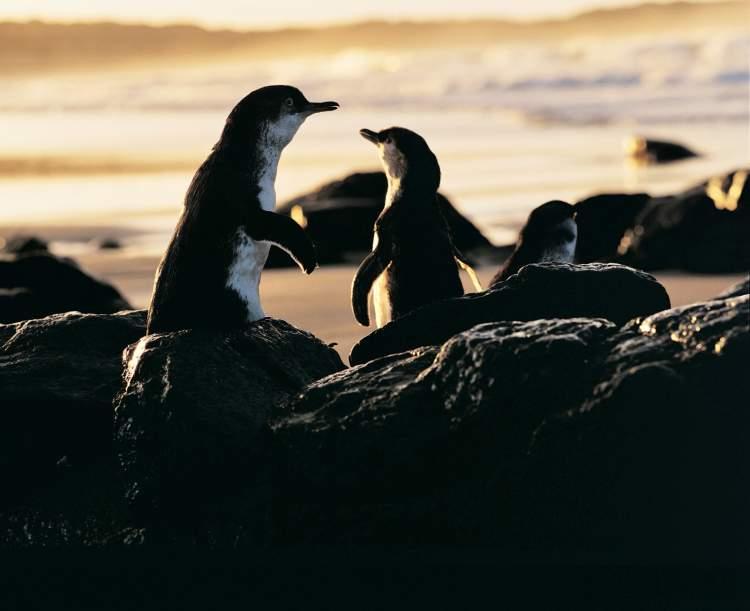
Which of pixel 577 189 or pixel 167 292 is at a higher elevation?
pixel 577 189

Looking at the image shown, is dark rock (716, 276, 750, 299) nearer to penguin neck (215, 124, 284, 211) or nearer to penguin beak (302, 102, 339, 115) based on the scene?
penguin beak (302, 102, 339, 115)

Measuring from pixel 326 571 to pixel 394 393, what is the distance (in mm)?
690

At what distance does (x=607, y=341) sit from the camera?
4.93m

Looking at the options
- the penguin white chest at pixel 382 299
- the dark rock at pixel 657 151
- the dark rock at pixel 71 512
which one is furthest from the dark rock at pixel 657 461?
the dark rock at pixel 657 151

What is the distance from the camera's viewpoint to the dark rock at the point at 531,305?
6.02 meters

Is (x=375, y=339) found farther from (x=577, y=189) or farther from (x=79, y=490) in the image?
(x=577, y=189)

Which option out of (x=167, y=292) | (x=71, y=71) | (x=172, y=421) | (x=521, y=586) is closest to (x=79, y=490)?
(x=172, y=421)

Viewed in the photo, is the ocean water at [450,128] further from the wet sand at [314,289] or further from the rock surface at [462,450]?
the rock surface at [462,450]

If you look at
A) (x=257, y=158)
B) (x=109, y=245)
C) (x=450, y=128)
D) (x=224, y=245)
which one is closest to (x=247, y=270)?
(x=224, y=245)

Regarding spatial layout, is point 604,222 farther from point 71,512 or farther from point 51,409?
point 71,512

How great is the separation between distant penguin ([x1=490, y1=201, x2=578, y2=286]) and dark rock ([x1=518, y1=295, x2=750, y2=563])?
344 cm

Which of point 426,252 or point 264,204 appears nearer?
point 264,204

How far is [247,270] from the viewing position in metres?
6.20

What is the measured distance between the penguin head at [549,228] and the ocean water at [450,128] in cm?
699
